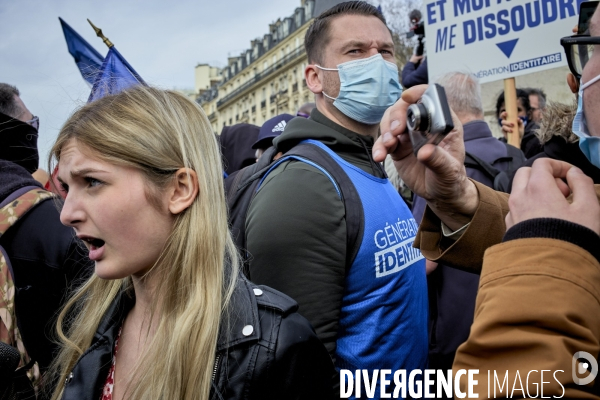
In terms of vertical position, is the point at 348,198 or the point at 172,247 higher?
the point at 348,198

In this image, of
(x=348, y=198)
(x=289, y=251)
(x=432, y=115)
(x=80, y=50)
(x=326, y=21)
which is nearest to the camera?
(x=432, y=115)

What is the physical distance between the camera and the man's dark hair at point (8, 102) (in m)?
3.03

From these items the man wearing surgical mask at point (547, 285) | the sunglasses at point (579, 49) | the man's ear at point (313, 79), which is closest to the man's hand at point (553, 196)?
the man wearing surgical mask at point (547, 285)

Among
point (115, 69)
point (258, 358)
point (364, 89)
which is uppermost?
point (115, 69)

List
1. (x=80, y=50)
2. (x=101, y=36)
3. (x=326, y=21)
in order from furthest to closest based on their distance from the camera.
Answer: (x=80, y=50), (x=101, y=36), (x=326, y=21)

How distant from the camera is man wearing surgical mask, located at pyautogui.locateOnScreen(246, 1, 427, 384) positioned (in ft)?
6.68

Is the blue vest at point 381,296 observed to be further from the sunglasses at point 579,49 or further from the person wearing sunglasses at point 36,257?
the person wearing sunglasses at point 36,257

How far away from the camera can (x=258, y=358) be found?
1.59 meters

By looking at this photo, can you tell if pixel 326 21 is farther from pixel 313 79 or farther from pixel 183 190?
pixel 183 190

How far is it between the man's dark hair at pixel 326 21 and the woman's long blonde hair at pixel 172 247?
40.2 inches

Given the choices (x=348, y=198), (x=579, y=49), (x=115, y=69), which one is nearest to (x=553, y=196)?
(x=579, y=49)

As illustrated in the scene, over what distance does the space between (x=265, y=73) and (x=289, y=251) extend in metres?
63.2

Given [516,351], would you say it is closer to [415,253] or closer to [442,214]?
[442,214]

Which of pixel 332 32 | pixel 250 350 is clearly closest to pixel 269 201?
pixel 250 350
